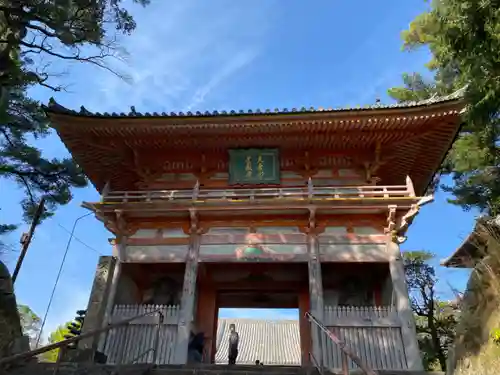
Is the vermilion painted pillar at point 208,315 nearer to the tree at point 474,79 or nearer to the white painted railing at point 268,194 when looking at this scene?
the white painted railing at point 268,194

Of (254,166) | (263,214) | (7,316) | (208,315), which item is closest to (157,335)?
(208,315)

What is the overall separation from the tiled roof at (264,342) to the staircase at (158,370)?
590 inches

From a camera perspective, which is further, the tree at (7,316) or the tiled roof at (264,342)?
the tiled roof at (264,342)

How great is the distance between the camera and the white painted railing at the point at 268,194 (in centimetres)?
1030

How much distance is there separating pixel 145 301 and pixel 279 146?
5.86 metres

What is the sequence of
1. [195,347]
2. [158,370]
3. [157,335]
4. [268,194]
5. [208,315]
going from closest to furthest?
[158,370] → [157,335] → [195,347] → [268,194] → [208,315]

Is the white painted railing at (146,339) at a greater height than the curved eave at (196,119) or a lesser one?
lesser

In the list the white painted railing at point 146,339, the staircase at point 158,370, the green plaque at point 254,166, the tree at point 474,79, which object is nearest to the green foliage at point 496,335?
the staircase at point 158,370

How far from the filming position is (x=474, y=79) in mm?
8758

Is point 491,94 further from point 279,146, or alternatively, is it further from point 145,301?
point 145,301

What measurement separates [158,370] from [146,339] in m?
2.31

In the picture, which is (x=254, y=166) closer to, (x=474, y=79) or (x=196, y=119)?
(x=196, y=119)

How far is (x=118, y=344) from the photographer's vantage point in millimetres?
9109

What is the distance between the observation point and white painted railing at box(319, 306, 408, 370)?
844 centimetres
